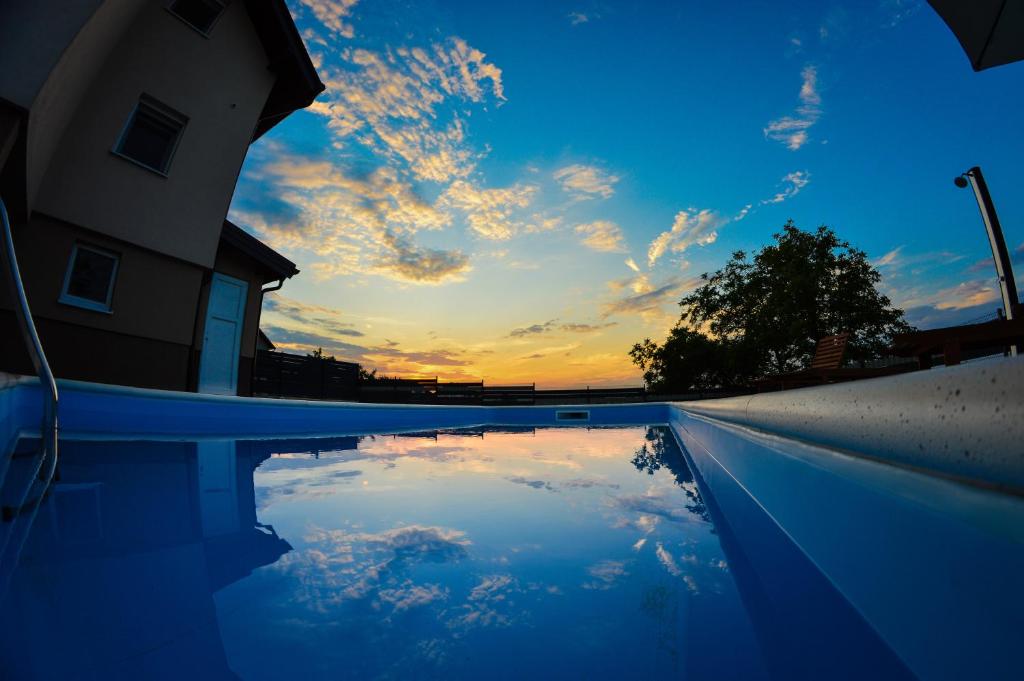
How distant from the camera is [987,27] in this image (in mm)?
2488

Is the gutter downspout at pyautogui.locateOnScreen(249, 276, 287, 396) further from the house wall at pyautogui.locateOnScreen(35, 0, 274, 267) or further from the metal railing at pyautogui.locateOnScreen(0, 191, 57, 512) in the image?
the metal railing at pyautogui.locateOnScreen(0, 191, 57, 512)

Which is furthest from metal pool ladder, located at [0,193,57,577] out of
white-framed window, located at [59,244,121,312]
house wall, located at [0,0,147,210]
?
white-framed window, located at [59,244,121,312]

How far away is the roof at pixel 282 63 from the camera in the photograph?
27.9ft

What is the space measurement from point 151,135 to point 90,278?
273cm

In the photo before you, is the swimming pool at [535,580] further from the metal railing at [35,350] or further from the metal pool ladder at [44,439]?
the metal railing at [35,350]

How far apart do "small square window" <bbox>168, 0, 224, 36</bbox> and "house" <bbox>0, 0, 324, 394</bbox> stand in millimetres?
20

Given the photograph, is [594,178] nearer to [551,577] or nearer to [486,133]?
[486,133]

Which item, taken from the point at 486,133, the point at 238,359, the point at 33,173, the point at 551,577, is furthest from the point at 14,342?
the point at 486,133

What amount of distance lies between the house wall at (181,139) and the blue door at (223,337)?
58.6 inches

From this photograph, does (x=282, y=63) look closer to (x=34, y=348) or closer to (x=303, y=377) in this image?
(x=303, y=377)

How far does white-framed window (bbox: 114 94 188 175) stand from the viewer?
688 cm

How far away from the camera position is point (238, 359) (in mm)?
9477

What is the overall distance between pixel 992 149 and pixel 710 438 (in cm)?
1423

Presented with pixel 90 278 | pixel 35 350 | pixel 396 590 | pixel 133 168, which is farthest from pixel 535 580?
pixel 133 168
